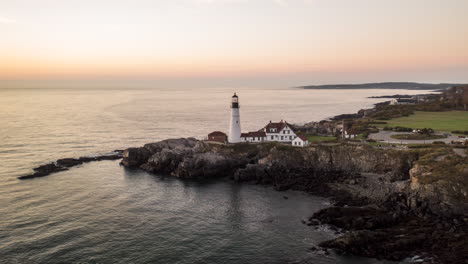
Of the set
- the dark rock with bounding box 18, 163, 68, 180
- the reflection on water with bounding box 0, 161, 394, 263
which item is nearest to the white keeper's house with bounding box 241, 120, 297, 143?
the reflection on water with bounding box 0, 161, 394, 263

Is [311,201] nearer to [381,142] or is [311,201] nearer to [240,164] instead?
[240,164]

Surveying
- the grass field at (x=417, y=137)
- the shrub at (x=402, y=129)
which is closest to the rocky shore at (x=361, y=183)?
the grass field at (x=417, y=137)

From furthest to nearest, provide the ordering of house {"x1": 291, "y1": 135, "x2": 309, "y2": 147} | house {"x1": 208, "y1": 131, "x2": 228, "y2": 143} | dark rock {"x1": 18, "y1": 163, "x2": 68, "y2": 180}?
house {"x1": 208, "y1": 131, "x2": 228, "y2": 143} < house {"x1": 291, "y1": 135, "x2": 309, "y2": 147} < dark rock {"x1": 18, "y1": 163, "x2": 68, "y2": 180}

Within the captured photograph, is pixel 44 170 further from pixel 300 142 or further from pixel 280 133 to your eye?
pixel 300 142

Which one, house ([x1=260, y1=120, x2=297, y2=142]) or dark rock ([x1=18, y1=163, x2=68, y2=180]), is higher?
house ([x1=260, y1=120, x2=297, y2=142])

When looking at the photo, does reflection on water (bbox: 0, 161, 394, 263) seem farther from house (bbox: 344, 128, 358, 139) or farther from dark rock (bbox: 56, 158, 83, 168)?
house (bbox: 344, 128, 358, 139)
